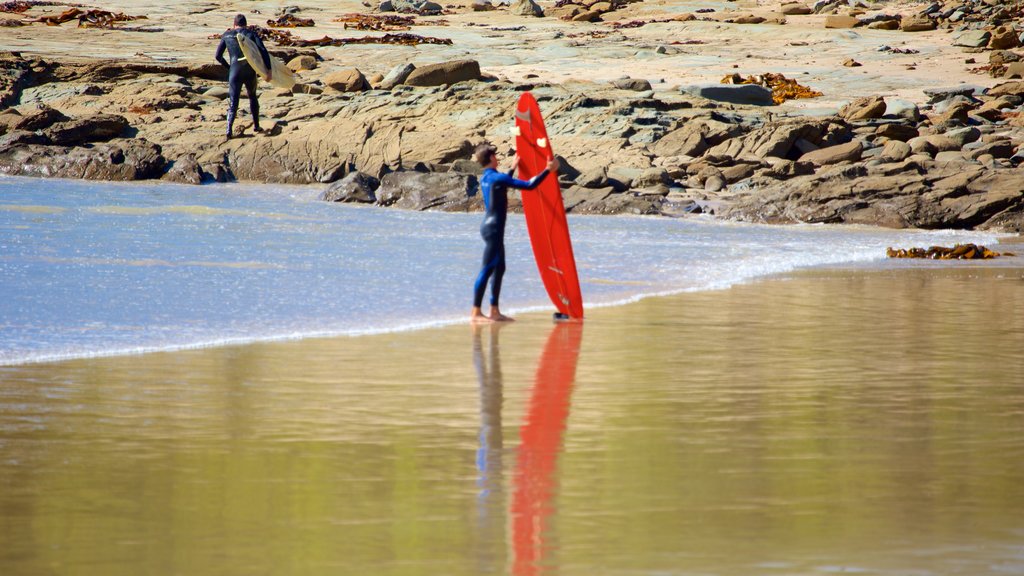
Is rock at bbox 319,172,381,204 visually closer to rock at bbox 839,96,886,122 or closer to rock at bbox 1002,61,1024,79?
rock at bbox 839,96,886,122

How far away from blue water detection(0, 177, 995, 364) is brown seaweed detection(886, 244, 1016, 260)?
31 cm

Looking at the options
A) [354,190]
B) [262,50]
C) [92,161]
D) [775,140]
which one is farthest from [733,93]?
[92,161]

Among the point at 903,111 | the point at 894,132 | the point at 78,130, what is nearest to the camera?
the point at 894,132

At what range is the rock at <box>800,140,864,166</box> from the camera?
68.1 feet

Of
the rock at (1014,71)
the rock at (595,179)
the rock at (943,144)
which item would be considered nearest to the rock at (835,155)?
the rock at (943,144)

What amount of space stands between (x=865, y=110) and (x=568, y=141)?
5.83 metres

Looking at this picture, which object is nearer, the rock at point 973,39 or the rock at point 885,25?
the rock at point 973,39

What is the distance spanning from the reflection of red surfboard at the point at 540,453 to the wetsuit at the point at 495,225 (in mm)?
1186

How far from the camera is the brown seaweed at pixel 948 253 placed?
13.9 metres

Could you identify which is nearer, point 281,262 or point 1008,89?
point 281,262

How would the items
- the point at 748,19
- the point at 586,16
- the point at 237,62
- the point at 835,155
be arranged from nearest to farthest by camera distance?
the point at 835,155, the point at 237,62, the point at 748,19, the point at 586,16

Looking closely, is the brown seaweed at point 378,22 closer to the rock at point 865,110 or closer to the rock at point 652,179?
the rock at point 865,110

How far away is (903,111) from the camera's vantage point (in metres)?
24.9

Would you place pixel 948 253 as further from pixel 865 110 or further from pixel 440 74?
pixel 440 74
